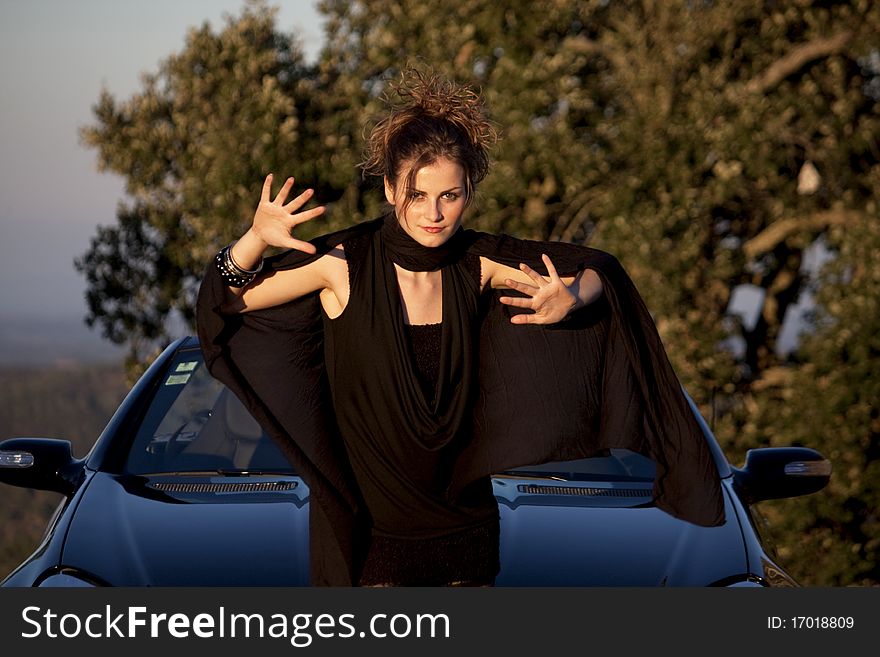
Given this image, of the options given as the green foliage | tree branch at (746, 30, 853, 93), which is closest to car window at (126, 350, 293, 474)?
the green foliage

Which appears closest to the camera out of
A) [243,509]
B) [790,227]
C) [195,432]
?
[243,509]

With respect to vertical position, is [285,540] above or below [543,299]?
below

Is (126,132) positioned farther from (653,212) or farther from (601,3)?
(653,212)

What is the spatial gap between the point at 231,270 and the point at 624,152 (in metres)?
7.62

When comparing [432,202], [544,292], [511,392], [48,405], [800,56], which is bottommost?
[48,405]

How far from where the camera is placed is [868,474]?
342 inches

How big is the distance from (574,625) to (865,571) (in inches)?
227

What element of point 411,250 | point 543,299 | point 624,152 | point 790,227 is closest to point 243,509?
point 411,250

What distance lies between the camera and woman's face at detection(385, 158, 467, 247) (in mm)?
3127

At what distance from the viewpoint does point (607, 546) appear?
3.73 metres

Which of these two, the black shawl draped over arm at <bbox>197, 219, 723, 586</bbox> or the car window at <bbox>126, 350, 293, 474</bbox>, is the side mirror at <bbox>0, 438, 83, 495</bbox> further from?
the black shawl draped over arm at <bbox>197, 219, 723, 586</bbox>

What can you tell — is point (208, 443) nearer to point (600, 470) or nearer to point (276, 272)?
point (600, 470)

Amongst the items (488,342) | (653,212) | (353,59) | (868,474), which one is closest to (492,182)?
(653,212)

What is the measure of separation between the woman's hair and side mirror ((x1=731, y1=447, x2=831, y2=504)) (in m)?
1.63
